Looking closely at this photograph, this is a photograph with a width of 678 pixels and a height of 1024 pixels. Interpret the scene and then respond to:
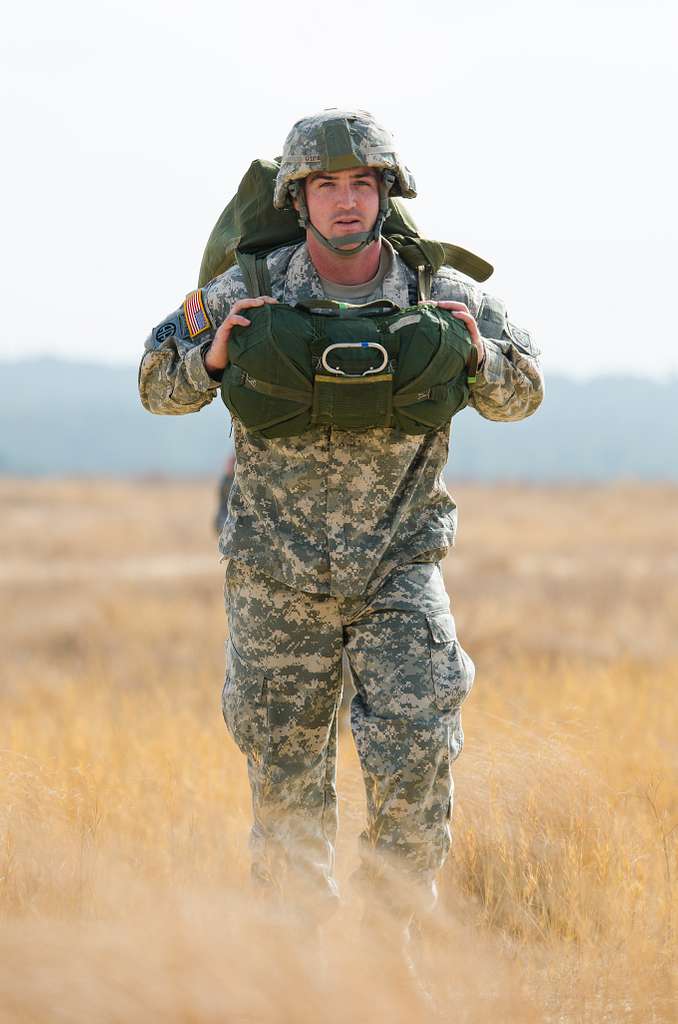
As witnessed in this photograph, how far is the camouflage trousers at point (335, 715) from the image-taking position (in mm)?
3527

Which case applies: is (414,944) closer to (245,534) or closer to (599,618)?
(245,534)

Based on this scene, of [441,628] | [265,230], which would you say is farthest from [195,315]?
[441,628]

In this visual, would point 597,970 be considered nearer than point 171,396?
Yes

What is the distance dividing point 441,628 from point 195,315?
108 centimetres

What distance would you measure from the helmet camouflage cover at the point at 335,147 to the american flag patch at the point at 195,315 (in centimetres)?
37

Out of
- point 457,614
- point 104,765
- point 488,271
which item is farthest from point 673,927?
point 457,614

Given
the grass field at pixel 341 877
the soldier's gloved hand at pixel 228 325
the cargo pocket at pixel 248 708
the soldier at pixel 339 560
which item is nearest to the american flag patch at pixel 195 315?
the soldier at pixel 339 560

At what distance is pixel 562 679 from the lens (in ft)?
27.1

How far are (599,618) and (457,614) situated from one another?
7.02ft

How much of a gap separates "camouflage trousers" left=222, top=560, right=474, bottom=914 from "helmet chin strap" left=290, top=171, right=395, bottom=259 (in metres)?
0.87

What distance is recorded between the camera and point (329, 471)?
3.61 metres

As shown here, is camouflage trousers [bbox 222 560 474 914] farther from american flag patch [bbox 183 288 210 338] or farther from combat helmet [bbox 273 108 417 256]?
combat helmet [bbox 273 108 417 256]

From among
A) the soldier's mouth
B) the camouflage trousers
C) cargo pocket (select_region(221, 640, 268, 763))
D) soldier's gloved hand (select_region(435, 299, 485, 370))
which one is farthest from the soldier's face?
cargo pocket (select_region(221, 640, 268, 763))

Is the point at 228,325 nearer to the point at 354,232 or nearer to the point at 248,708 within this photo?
the point at 354,232
